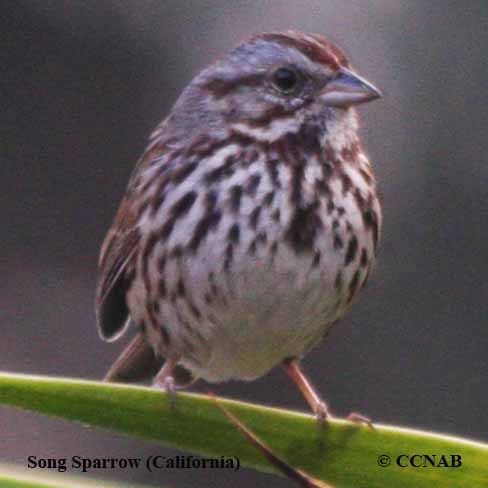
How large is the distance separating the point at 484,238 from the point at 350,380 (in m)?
1.14

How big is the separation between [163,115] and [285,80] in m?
5.47

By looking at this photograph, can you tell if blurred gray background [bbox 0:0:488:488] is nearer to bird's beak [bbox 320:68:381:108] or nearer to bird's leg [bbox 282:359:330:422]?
bird's leg [bbox 282:359:330:422]

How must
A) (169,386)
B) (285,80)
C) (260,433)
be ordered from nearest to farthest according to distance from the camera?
(260,433)
(169,386)
(285,80)

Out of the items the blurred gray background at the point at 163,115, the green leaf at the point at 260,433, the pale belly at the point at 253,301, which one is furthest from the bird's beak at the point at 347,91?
the blurred gray background at the point at 163,115

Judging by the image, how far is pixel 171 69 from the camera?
9.38m

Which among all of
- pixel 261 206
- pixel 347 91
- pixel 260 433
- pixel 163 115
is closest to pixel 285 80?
pixel 347 91

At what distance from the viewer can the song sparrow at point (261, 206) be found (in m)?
3.17

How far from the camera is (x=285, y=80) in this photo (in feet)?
10.8

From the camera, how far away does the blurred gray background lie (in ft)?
24.5

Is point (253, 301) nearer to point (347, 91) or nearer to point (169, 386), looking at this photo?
point (169, 386)

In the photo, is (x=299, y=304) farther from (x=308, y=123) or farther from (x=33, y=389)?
(x=33, y=389)

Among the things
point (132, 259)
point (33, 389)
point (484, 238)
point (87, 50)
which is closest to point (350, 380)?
point (484, 238)

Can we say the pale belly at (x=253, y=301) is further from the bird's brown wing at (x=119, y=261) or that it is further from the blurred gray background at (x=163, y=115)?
the blurred gray background at (x=163, y=115)

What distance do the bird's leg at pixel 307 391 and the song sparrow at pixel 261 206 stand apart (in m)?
0.03
